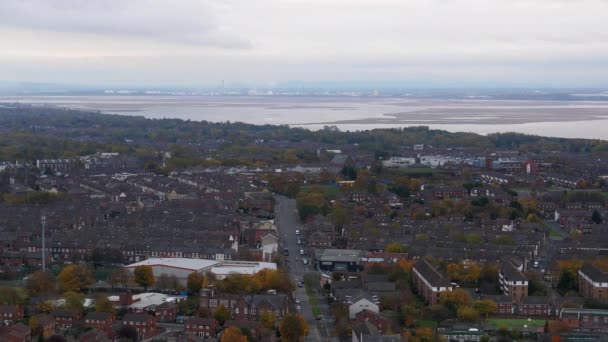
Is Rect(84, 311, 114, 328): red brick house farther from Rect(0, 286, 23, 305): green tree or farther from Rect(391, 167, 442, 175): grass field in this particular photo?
Rect(391, 167, 442, 175): grass field

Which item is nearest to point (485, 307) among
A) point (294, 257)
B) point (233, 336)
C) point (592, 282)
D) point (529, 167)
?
point (592, 282)

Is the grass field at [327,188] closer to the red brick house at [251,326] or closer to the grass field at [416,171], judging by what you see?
the grass field at [416,171]

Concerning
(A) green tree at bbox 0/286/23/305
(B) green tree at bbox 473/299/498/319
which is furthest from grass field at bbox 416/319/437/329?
(A) green tree at bbox 0/286/23/305

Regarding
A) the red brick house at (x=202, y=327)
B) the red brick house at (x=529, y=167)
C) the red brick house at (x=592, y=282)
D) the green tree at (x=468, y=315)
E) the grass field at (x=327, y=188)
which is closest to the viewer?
the red brick house at (x=202, y=327)

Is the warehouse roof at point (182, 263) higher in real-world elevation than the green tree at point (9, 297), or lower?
higher

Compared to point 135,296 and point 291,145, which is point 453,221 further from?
point 291,145

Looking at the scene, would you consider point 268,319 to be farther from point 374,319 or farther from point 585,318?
point 585,318

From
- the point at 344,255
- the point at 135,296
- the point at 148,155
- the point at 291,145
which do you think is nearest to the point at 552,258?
the point at 344,255

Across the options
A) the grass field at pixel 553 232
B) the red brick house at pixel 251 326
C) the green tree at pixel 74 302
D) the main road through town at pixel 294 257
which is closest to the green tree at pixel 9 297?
the green tree at pixel 74 302
